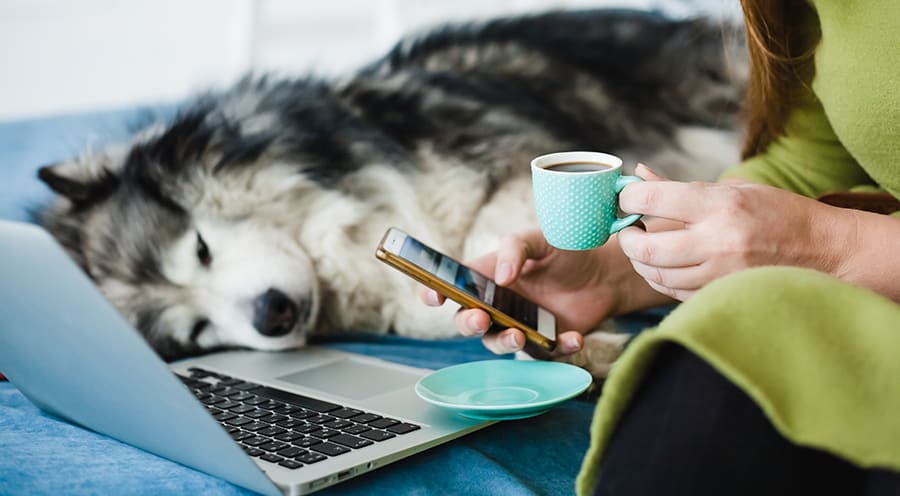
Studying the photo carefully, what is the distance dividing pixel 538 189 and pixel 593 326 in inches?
20.1

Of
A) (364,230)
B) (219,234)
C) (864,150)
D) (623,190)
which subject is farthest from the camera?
(364,230)

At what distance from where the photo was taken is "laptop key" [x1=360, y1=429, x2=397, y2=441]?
40.4 inches

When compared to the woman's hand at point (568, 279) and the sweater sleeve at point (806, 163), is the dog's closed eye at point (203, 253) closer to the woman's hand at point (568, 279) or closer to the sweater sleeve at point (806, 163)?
the woman's hand at point (568, 279)

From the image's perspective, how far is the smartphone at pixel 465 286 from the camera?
1106mm

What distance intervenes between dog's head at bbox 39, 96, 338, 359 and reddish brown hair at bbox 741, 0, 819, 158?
888mm

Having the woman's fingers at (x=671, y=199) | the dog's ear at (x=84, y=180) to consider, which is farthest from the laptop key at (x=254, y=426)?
the dog's ear at (x=84, y=180)

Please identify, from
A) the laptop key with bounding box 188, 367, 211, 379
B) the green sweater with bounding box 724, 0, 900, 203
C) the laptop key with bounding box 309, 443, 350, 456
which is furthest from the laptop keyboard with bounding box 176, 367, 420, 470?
the green sweater with bounding box 724, 0, 900, 203

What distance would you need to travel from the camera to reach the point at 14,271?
90 centimetres

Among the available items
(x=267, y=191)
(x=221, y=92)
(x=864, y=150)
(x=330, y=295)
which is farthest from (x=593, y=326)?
(x=221, y=92)

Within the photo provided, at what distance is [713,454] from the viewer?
2.06 ft

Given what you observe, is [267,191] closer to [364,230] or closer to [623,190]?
[364,230]

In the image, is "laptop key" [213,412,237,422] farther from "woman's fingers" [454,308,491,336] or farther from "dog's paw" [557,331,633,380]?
"dog's paw" [557,331,633,380]

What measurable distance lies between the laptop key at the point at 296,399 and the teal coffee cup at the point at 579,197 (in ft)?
1.39

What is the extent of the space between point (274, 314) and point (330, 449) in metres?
0.62
